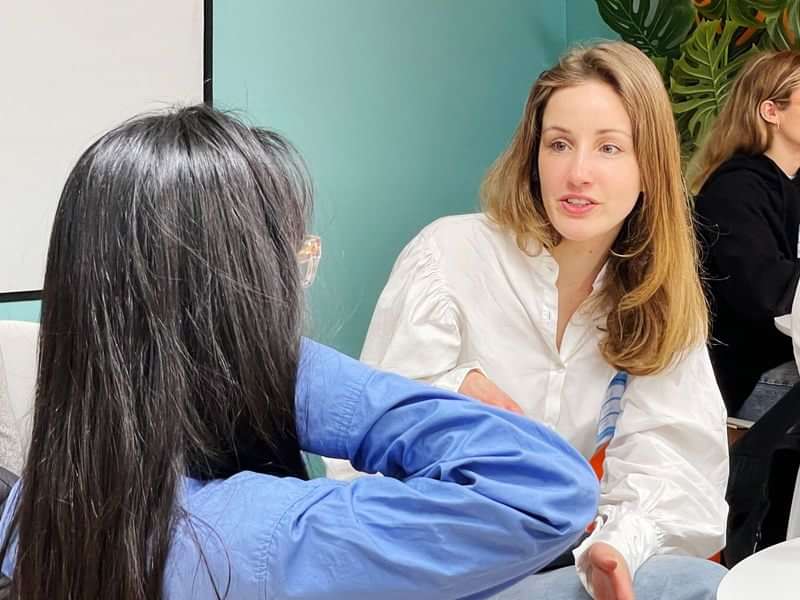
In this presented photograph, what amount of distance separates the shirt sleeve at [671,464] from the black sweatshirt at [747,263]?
0.74m

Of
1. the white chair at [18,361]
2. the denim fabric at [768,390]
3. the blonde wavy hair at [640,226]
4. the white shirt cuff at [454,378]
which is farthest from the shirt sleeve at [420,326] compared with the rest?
the denim fabric at [768,390]

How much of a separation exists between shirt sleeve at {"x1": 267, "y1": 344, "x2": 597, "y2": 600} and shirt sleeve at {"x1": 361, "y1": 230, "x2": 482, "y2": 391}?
685mm

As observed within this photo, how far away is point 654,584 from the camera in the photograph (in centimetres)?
118

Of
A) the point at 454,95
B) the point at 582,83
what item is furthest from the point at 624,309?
the point at 454,95

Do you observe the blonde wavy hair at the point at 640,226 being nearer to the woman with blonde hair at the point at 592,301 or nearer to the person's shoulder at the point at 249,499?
the woman with blonde hair at the point at 592,301

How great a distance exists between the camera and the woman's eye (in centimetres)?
148

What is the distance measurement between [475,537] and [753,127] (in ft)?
6.46

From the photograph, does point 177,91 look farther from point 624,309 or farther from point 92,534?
point 92,534

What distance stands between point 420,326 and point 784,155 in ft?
4.45

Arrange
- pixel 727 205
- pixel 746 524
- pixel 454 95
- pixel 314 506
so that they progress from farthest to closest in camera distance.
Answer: pixel 454 95 → pixel 727 205 → pixel 746 524 → pixel 314 506

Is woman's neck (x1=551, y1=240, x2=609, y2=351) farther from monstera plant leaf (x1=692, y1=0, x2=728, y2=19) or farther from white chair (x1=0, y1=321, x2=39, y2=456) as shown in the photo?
monstera plant leaf (x1=692, y1=0, x2=728, y2=19)

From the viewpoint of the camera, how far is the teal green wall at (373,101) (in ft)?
7.23

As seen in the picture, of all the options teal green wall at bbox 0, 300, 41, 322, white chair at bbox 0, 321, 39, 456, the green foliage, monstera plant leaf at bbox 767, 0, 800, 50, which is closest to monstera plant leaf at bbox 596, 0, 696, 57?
the green foliage

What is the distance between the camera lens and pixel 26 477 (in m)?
0.76
